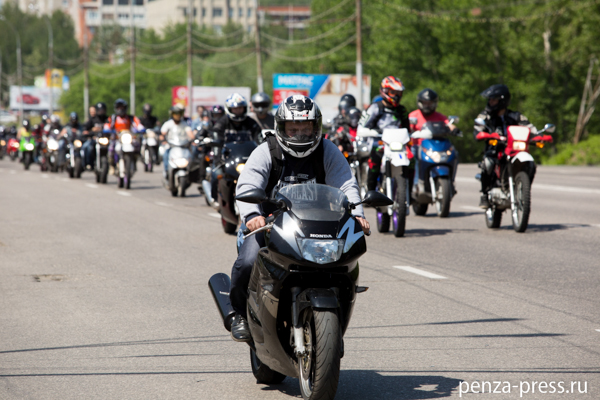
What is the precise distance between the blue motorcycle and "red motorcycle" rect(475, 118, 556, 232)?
4.70 feet

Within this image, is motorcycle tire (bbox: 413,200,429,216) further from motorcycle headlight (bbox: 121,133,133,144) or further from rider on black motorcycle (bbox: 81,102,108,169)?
rider on black motorcycle (bbox: 81,102,108,169)

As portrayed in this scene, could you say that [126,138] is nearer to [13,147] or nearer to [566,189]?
[566,189]

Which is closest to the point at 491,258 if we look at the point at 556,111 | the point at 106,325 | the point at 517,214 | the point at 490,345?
the point at 517,214

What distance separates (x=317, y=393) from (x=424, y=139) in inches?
426

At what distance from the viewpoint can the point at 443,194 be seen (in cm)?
1515

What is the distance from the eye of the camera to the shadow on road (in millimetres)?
5234

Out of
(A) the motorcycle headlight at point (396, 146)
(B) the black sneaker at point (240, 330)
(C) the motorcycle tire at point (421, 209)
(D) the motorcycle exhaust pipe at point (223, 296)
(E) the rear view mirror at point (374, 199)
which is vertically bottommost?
(C) the motorcycle tire at point (421, 209)

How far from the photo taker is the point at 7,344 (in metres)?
6.60

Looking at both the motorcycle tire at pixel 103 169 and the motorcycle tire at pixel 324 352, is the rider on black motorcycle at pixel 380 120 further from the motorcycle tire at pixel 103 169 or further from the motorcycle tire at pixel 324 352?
the motorcycle tire at pixel 103 169

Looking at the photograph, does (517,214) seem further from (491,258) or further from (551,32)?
(551,32)

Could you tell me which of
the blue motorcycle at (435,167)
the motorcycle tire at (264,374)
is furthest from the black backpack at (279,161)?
the blue motorcycle at (435,167)

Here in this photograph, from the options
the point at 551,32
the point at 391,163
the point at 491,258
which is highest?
the point at 551,32

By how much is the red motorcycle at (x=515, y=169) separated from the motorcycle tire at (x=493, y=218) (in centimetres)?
15

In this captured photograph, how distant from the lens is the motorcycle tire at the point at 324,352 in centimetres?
461
